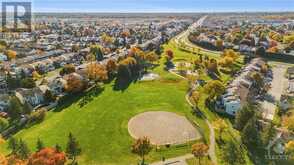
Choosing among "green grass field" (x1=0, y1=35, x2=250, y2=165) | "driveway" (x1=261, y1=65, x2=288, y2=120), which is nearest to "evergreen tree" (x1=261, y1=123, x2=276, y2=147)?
"green grass field" (x1=0, y1=35, x2=250, y2=165)

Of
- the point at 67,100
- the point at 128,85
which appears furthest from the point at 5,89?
the point at 128,85

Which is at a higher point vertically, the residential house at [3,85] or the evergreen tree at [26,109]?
the residential house at [3,85]

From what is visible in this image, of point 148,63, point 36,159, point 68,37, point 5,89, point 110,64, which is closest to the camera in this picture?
point 36,159

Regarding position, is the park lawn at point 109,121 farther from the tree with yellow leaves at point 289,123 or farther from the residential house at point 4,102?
the tree with yellow leaves at point 289,123

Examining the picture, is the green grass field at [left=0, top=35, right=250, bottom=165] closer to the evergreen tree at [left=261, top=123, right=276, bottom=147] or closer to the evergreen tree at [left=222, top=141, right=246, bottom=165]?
the evergreen tree at [left=222, top=141, right=246, bottom=165]

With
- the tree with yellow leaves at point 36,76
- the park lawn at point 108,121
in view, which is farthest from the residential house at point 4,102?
the tree with yellow leaves at point 36,76

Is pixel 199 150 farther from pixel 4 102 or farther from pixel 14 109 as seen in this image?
pixel 4 102

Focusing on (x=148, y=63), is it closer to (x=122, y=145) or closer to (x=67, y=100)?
(x=67, y=100)
